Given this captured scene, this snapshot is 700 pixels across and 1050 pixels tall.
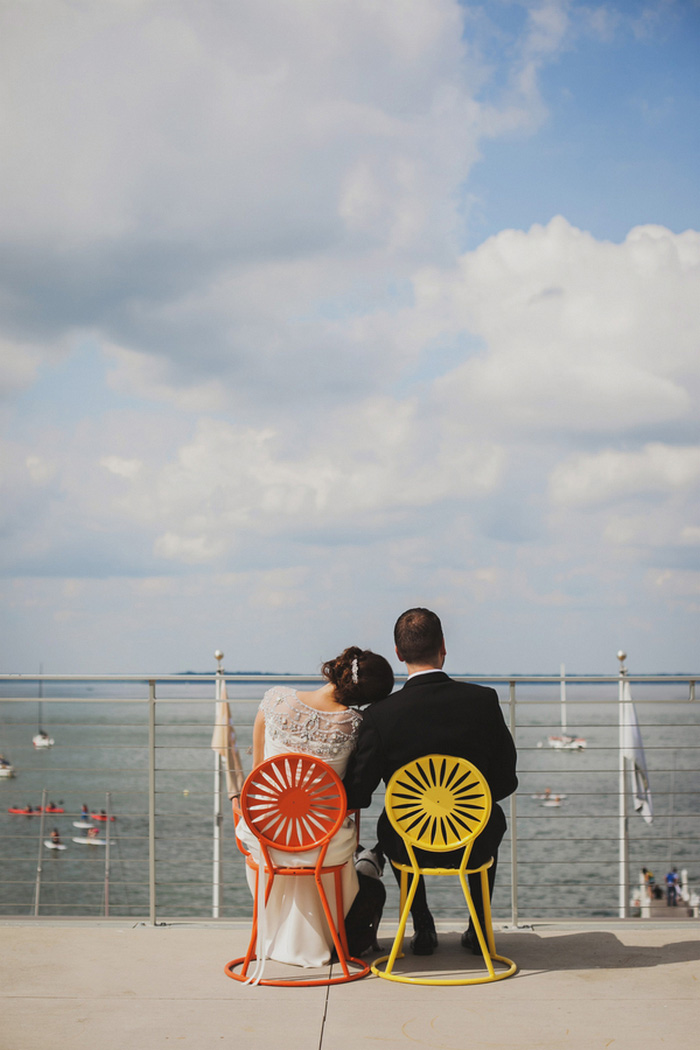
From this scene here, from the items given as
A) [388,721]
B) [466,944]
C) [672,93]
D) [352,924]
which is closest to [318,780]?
[388,721]

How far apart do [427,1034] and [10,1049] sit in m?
1.28

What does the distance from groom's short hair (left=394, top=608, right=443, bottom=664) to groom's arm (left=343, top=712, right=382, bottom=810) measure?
0.29m

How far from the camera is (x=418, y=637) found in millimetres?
3582

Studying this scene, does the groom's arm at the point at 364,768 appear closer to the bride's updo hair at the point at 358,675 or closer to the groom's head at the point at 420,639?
the bride's updo hair at the point at 358,675

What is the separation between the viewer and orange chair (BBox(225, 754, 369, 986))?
3383mm

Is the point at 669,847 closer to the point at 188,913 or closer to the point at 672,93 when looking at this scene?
the point at 188,913

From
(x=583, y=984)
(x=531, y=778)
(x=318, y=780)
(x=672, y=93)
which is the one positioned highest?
(x=672, y=93)

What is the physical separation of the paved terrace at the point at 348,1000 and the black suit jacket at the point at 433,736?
0.53 metres

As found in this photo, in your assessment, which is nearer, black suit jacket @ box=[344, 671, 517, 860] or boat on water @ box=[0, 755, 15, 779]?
black suit jacket @ box=[344, 671, 517, 860]

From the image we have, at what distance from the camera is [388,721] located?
3.46 metres

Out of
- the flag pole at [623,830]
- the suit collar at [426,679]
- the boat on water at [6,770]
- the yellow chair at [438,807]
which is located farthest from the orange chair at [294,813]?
the boat on water at [6,770]

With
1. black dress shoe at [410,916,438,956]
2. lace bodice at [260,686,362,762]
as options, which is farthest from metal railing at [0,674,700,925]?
black dress shoe at [410,916,438,956]

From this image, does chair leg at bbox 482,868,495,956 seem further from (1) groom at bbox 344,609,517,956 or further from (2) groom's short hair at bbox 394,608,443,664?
(2) groom's short hair at bbox 394,608,443,664

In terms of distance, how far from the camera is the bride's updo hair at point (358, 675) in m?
3.55
